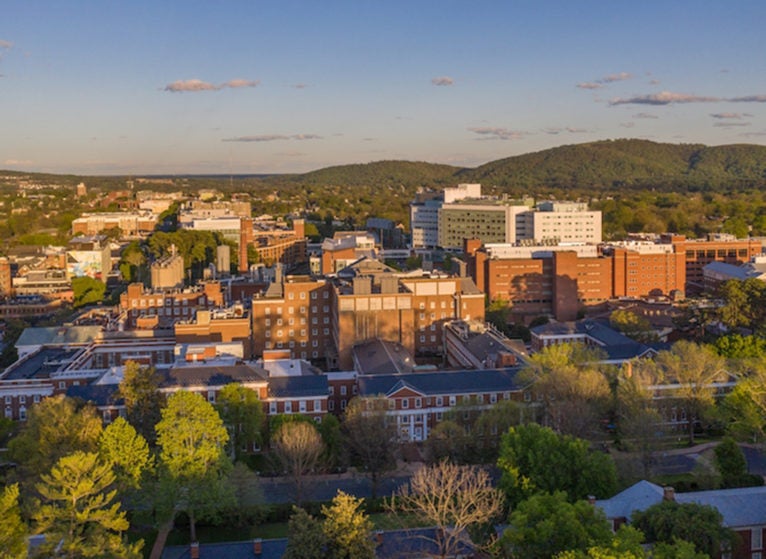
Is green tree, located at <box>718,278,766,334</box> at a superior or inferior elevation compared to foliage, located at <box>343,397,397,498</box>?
superior

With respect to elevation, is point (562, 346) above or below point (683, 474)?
above

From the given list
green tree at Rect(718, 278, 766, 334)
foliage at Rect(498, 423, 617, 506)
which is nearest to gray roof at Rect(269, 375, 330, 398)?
foliage at Rect(498, 423, 617, 506)

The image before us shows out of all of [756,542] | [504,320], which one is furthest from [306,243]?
A: [756,542]

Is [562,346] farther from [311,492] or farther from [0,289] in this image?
[0,289]

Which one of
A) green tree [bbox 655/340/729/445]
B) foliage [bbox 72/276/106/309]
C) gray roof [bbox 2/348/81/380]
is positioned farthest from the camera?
foliage [bbox 72/276/106/309]

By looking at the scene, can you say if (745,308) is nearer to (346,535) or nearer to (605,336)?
(605,336)

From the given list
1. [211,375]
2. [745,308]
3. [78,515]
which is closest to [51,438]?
[78,515]

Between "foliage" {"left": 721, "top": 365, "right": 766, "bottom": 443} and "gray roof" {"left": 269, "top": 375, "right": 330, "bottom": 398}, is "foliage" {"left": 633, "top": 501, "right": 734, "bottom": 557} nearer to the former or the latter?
"foliage" {"left": 721, "top": 365, "right": 766, "bottom": 443}

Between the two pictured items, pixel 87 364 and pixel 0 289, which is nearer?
pixel 87 364
